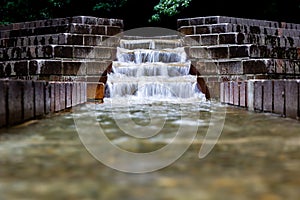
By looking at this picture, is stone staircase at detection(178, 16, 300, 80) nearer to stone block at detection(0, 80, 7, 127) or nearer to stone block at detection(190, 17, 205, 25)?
stone block at detection(190, 17, 205, 25)

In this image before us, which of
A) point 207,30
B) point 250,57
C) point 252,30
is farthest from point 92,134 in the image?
point 252,30

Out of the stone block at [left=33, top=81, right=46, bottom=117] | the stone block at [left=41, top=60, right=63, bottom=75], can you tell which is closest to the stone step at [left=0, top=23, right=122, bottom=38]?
the stone block at [left=41, top=60, right=63, bottom=75]

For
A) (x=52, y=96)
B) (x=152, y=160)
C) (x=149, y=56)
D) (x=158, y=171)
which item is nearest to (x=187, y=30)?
(x=149, y=56)

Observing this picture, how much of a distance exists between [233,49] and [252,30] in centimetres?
137

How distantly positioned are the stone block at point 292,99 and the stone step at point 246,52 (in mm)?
3059

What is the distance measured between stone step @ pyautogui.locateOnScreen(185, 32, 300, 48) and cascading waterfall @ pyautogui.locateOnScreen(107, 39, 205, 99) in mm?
412

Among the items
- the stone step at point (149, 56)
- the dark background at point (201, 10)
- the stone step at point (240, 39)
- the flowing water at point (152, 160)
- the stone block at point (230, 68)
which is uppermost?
the dark background at point (201, 10)

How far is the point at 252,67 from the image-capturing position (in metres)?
→ 5.26

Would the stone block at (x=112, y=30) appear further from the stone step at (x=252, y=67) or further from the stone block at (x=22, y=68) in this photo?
the stone step at (x=252, y=67)

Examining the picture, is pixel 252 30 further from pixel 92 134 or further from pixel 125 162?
pixel 125 162

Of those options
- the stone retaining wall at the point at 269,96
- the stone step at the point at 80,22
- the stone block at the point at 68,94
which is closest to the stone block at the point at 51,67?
the stone block at the point at 68,94

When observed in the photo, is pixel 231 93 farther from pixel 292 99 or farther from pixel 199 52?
pixel 199 52

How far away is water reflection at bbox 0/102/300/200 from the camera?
0.90m

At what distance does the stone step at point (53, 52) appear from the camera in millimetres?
5665
